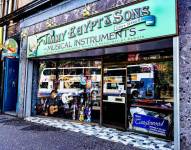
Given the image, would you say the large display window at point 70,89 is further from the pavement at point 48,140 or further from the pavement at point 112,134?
the pavement at point 48,140

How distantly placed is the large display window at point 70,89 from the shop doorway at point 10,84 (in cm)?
196

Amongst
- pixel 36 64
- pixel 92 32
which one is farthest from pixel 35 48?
pixel 92 32

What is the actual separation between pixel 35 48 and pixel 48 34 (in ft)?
3.17

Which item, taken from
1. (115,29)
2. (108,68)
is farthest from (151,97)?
(115,29)

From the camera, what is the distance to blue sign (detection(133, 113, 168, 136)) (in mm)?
6703

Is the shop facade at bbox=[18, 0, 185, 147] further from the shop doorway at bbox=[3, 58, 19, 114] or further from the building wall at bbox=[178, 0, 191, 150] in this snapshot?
the shop doorway at bbox=[3, 58, 19, 114]

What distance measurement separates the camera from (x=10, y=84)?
11.7 meters

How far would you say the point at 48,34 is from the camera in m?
9.34

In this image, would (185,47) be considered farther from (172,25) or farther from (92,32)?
(92,32)

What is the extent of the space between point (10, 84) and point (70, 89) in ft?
12.7

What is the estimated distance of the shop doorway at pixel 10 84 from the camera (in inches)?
452

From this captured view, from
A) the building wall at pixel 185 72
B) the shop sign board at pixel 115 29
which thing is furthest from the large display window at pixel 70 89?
the building wall at pixel 185 72

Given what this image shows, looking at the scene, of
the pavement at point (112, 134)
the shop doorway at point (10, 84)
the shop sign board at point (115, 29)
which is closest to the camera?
the shop sign board at point (115, 29)

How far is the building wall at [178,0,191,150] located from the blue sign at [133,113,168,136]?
1408 mm
